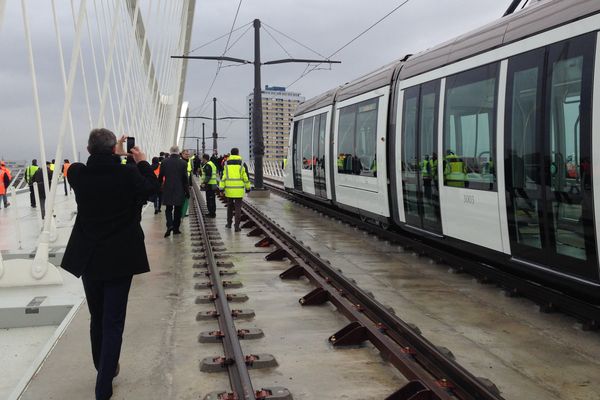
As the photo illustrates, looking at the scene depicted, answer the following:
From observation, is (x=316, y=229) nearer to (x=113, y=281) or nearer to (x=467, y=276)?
(x=467, y=276)

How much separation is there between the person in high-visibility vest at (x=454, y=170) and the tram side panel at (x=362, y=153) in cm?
271

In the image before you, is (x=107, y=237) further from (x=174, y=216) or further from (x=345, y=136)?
(x=345, y=136)

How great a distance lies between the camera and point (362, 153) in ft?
41.9

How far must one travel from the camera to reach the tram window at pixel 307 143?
1798 centimetres

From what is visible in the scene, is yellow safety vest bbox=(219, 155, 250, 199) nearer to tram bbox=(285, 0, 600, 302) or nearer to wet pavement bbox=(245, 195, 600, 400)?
tram bbox=(285, 0, 600, 302)

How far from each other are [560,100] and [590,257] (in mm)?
1603

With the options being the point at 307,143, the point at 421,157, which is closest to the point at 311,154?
the point at 307,143

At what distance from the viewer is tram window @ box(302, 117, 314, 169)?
18.0 m

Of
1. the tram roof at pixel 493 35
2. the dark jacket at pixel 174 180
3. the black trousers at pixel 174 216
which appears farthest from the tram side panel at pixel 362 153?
the black trousers at pixel 174 216

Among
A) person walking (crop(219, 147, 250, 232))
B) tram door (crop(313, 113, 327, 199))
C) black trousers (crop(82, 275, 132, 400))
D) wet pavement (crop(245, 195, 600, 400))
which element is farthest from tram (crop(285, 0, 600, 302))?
tram door (crop(313, 113, 327, 199))

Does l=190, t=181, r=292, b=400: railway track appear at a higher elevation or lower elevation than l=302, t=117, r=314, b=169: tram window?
lower

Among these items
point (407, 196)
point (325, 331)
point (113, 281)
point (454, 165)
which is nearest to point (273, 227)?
point (407, 196)

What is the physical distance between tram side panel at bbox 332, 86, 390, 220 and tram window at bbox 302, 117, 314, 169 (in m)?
2.86

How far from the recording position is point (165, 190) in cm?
1272
